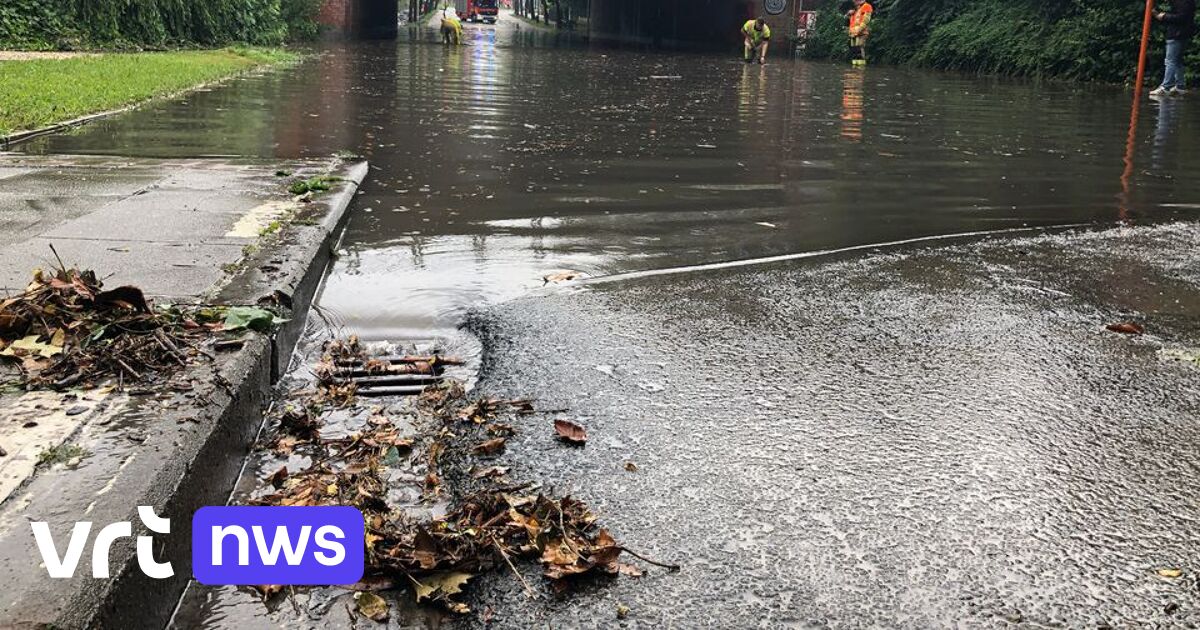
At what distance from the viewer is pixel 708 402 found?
3.99 meters

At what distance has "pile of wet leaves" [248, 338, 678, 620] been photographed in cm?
276

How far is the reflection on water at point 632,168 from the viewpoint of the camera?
627 cm

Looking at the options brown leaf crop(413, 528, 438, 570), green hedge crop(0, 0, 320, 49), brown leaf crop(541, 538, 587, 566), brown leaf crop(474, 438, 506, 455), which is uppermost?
green hedge crop(0, 0, 320, 49)

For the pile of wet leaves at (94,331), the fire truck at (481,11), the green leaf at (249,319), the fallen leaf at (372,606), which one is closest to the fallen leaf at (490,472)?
the fallen leaf at (372,606)

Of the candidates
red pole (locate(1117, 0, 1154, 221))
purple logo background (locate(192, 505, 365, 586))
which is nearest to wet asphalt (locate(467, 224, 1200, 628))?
purple logo background (locate(192, 505, 365, 586))

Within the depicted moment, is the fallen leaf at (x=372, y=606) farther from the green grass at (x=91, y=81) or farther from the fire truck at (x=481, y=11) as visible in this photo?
the fire truck at (x=481, y=11)

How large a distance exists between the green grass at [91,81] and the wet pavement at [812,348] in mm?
724

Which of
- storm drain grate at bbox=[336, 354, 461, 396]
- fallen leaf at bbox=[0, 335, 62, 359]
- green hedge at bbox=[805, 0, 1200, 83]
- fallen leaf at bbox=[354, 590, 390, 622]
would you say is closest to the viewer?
fallen leaf at bbox=[354, 590, 390, 622]

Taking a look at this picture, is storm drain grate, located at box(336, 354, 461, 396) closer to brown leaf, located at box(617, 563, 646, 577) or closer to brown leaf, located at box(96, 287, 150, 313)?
brown leaf, located at box(96, 287, 150, 313)

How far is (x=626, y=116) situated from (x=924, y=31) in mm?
22234

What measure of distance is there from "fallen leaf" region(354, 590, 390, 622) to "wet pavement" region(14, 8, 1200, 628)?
0.10 meters

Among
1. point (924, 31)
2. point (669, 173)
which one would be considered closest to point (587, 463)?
point (669, 173)

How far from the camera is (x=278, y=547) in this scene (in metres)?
2.83

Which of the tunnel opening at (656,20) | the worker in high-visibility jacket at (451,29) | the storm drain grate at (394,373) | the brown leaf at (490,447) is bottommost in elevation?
the brown leaf at (490,447)
